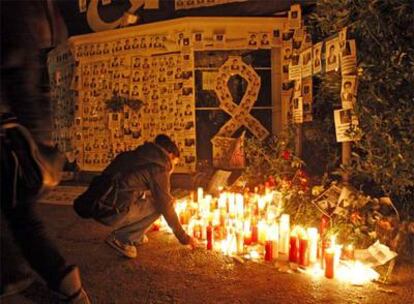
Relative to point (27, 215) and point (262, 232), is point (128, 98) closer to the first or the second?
point (262, 232)

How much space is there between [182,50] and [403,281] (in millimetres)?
7150

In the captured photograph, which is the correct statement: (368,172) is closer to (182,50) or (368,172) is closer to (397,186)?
(397,186)

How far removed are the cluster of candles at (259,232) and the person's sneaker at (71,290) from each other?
223 centimetres

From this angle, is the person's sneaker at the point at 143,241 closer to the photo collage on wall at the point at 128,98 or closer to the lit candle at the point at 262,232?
the lit candle at the point at 262,232

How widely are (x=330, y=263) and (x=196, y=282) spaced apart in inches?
57.0

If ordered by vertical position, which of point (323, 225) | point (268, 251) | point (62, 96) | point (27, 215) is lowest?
point (268, 251)

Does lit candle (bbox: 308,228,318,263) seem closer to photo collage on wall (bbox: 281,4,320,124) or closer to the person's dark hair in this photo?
the person's dark hair

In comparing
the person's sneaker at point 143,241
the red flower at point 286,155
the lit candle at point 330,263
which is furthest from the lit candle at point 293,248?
the red flower at point 286,155

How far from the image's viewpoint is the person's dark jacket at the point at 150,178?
498 cm

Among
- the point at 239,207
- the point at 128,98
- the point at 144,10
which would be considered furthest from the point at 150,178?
the point at 144,10

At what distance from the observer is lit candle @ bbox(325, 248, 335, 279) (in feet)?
14.4

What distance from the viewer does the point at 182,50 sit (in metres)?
9.79

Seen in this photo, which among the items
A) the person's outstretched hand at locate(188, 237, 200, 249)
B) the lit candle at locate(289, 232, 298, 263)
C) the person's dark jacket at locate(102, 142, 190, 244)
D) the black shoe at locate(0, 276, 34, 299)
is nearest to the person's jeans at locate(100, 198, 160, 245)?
the person's dark jacket at locate(102, 142, 190, 244)

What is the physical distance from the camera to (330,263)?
4391 millimetres
